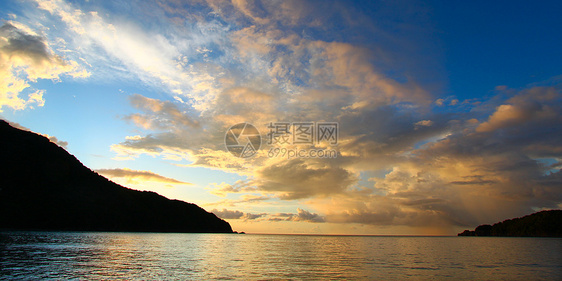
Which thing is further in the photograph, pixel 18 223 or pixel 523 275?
pixel 18 223

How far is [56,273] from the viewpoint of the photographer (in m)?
38.7

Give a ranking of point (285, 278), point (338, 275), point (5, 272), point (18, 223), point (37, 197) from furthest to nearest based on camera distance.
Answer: point (37, 197)
point (18, 223)
point (338, 275)
point (285, 278)
point (5, 272)

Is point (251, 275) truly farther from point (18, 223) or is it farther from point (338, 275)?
point (18, 223)

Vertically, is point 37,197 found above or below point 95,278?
above

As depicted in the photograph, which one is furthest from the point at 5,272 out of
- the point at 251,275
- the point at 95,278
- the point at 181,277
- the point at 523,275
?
the point at 523,275

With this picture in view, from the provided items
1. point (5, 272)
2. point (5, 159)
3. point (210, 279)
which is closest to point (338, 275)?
point (210, 279)

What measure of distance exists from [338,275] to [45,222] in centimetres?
21564

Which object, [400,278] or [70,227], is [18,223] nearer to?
[70,227]

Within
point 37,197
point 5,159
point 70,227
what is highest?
point 5,159

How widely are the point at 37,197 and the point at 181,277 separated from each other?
207 m

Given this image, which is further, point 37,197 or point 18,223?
point 37,197

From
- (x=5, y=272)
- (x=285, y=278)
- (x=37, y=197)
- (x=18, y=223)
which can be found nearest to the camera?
(x=5, y=272)

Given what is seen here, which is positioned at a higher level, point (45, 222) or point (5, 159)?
point (5, 159)

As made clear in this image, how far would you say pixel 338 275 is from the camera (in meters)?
42.6
